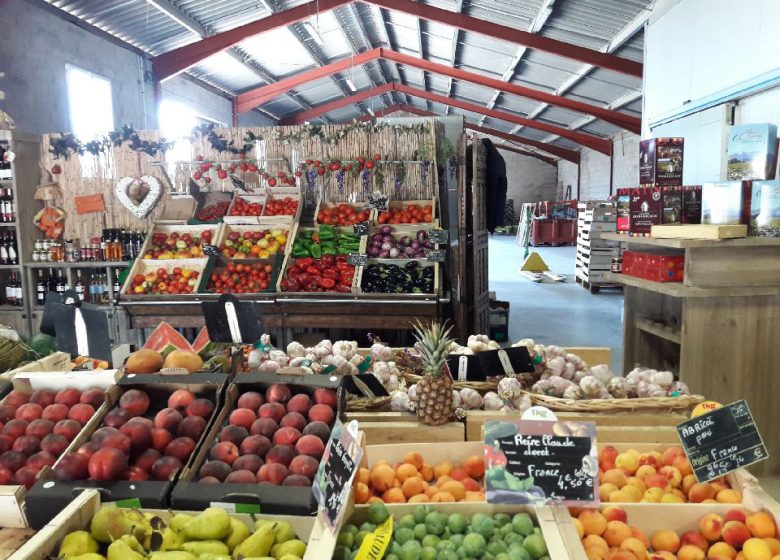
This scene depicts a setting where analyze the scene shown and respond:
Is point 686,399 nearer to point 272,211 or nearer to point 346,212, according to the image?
point 346,212

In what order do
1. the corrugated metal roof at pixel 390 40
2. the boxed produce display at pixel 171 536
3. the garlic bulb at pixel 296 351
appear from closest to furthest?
the boxed produce display at pixel 171 536 < the garlic bulb at pixel 296 351 < the corrugated metal roof at pixel 390 40

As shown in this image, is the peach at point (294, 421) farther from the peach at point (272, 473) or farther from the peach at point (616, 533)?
the peach at point (616, 533)

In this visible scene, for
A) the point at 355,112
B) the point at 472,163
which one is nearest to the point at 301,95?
the point at 355,112

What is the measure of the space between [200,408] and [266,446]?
317 millimetres

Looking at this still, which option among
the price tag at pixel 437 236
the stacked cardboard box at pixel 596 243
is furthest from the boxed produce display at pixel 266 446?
the stacked cardboard box at pixel 596 243

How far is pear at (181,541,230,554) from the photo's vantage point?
4.61 feet

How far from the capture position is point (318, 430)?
1.91 metres

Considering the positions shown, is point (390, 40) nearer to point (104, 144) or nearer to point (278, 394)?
point (104, 144)

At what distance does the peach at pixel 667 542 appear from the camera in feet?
5.44

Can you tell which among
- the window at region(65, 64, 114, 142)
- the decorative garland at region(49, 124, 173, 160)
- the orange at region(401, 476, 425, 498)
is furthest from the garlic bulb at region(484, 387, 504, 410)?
the window at region(65, 64, 114, 142)

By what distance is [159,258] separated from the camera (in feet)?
19.0

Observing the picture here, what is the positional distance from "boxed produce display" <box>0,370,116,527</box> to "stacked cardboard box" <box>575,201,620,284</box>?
888cm

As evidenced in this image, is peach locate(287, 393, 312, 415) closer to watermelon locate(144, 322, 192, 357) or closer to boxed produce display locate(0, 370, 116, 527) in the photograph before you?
boxed produce display locate(0, 370, 116, 527)

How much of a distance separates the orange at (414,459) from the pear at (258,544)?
24.8 inches
